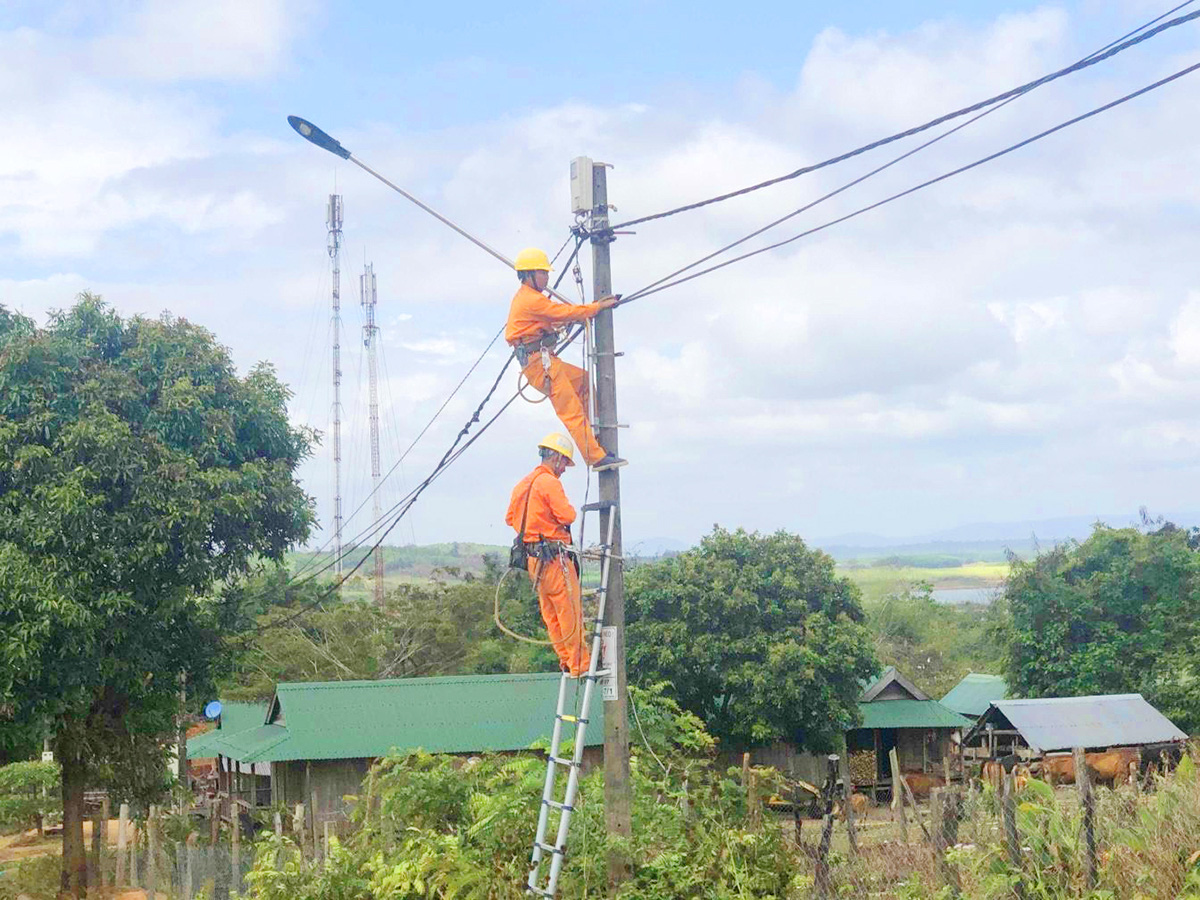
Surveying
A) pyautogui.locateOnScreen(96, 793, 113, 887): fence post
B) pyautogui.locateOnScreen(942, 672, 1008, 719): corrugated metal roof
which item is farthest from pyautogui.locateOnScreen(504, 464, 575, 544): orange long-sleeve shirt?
pyautogui.locateOnScreen(942, 672, 1008, 719): corrugated metal roof

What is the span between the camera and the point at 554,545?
9.34 meters

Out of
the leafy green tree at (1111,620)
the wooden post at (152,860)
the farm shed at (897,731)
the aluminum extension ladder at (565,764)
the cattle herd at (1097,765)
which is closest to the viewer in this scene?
the aluminum extension ladder at (565,764)

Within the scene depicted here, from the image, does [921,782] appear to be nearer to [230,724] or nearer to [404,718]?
[404,718]

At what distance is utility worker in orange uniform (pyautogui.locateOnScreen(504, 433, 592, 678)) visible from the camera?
9367mm

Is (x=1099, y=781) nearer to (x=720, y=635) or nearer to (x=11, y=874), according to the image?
(x=720, y=635)

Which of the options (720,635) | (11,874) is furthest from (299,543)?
(720,635)

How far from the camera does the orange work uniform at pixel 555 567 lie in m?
9.37

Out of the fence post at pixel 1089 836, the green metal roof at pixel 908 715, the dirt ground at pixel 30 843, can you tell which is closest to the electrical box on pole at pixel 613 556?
the fence post at pixel 1089 836

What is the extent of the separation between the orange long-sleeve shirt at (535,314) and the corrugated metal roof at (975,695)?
35.1m

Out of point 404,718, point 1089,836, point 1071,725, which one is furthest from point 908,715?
point 1089,836

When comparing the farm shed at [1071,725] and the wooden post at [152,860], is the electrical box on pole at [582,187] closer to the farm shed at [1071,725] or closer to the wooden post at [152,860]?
the wooden post at [152,860]

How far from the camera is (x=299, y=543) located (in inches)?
797

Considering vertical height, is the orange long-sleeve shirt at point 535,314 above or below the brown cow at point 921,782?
above

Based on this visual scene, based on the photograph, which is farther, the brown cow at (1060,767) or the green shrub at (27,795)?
the green shrub at (27,795)
